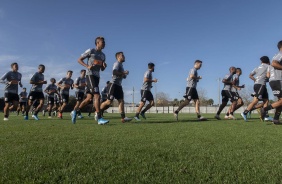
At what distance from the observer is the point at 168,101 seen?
11325 centimetres

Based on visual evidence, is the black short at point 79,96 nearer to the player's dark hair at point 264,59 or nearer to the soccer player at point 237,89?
the soccer player at point 237,89

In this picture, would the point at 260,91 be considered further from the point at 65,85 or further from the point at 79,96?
the point at 65,85

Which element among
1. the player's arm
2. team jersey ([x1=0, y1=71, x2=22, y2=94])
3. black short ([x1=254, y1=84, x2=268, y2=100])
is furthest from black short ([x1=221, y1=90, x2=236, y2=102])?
team jersey ([x1=0, y1=71, x2=22, y2=94])

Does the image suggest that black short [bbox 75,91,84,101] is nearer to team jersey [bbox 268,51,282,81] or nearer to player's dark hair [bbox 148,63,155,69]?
player's dark hair [bbox 148,63,155,69]

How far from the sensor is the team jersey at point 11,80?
11.3 meters

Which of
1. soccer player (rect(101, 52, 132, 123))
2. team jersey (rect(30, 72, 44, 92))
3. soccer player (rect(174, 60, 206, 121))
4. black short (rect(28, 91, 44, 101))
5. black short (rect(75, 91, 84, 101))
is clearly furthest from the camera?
black short (rect(75, 91, 84, 101))

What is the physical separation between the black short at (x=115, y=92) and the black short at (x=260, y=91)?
15.8ft

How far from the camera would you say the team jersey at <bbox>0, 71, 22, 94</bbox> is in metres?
11.3

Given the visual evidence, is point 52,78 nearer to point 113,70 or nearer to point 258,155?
point 113,70

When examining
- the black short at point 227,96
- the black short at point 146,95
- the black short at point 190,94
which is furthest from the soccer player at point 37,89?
the black short at point 227,96

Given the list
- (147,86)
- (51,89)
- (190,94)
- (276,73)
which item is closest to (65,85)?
(51,89)

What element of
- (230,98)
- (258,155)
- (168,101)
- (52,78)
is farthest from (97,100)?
(168,101)

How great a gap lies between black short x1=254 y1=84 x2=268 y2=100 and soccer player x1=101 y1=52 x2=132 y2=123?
15.2 ft

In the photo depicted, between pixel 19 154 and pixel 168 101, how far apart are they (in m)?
111
